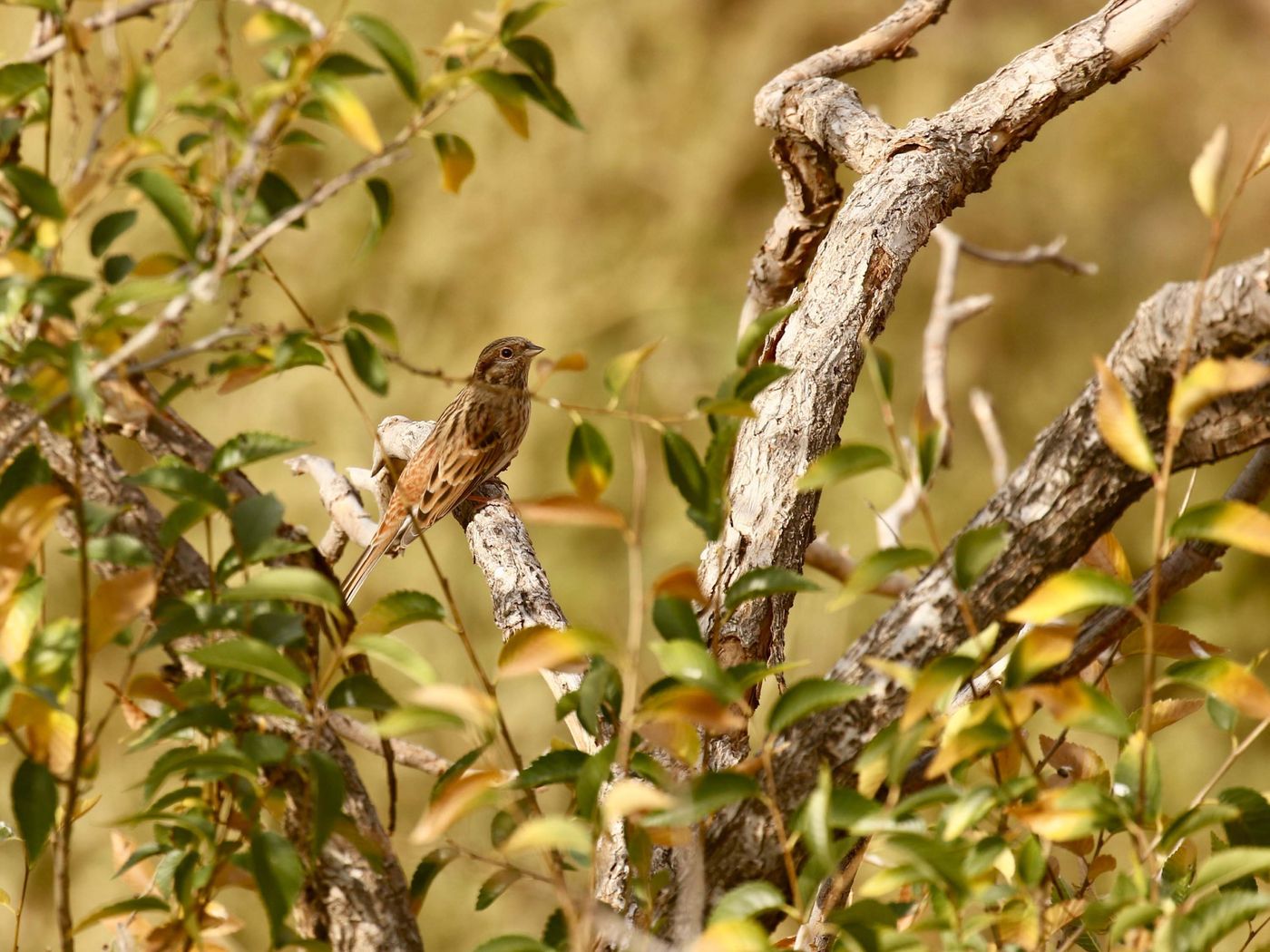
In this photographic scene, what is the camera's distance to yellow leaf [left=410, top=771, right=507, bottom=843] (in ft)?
3.03

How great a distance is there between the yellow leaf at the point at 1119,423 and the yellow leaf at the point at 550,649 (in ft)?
1.35

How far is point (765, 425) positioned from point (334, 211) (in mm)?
2910

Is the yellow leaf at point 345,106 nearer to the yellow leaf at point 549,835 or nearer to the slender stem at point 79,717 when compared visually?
the slender stem at point 79,717

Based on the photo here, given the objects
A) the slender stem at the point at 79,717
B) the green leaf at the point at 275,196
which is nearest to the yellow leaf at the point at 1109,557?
the green leaf at the point at 275,196

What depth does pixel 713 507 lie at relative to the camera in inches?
41.1

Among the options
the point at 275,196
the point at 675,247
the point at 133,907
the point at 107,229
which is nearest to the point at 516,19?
the point at 275,196

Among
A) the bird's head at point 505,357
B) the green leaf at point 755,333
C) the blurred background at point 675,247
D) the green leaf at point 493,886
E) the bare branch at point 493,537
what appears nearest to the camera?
the green leaf at point 755,333

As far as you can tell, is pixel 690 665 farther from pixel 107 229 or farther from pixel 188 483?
pixel 107 229

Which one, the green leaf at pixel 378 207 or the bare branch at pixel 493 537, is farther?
the bare branch at pixel 493 537

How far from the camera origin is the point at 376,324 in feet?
3.33

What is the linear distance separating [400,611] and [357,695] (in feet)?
0.26

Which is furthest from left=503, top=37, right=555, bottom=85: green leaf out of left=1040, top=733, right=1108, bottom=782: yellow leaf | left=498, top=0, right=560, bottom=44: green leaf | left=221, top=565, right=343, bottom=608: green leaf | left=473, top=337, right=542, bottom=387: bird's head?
left=473, top=337, right=542, bottom=387: bird's head

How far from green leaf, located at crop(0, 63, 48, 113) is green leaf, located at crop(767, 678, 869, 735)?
2.43 feet

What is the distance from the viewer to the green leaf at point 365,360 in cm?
101
